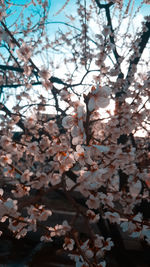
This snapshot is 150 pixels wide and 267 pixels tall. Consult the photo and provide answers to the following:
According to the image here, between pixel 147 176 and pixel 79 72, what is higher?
pixel 79 72

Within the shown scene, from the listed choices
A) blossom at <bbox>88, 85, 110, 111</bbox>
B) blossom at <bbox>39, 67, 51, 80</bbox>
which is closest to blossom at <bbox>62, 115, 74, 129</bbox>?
blossom at <bbox>88, 85, 110, 111</bbox>

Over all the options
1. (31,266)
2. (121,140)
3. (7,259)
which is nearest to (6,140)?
(121,140)

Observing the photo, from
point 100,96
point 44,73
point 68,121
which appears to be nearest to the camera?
point 100,96

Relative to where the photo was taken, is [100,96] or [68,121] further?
[68,121]

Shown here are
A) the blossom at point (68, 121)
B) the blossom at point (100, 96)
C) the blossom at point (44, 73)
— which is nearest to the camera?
the blossom at point (100, 96)

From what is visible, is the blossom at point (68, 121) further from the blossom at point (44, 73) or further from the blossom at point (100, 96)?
the blossom at point (44, 73)

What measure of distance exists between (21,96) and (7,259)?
9.57 feet

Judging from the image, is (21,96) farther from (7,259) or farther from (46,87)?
(7,259)

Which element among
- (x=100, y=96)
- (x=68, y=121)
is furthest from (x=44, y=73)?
(x=100, y=96)

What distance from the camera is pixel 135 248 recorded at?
4691mm

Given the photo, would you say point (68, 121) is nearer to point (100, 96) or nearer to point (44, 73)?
point (100, 96)

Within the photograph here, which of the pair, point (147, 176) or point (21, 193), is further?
point (147, 176)

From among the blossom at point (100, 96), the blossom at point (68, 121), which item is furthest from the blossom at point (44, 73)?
the blossom at point (100, 96)

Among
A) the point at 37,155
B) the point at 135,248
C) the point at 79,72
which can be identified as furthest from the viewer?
the point at 79,72
